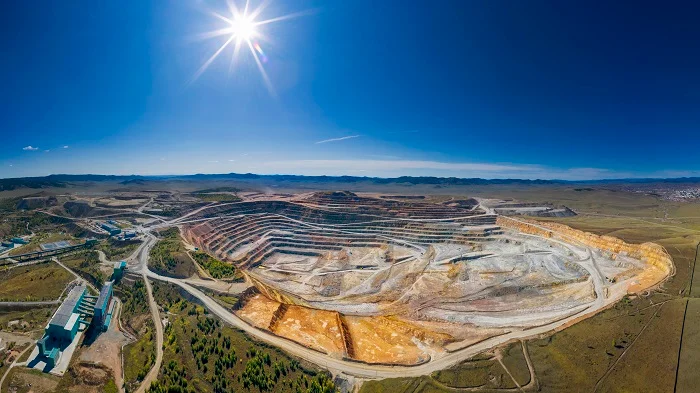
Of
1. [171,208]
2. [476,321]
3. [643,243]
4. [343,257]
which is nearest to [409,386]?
[476,321]

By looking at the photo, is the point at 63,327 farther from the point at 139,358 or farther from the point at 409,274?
the point at 409,274

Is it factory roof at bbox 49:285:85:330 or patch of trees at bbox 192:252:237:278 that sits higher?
factory roof at bbox 49:285:85:330

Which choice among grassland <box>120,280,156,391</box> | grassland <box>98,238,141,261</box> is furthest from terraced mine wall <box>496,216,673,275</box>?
grassland <box>98,238,141,261</box>

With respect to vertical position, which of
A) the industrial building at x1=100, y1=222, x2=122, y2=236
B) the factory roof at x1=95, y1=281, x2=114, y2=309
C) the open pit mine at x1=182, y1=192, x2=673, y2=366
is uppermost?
the industrial building at x1=100, y1=222, x2=122, y2=236

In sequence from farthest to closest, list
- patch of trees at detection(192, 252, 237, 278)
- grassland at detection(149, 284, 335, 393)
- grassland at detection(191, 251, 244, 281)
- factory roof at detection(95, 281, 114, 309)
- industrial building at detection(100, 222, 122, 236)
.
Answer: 1. industrial building at detection(100, 222, 122, 236)
2. patch of trees at detection(192, 252, 237, 278)
3. grassland at detection(191, 251, 244, 281)
4. factory roof at detection(95, 281, 114, 309)
5. grassland at detection(149, 284, 335, 393)

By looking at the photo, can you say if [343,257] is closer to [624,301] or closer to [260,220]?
[260,220]

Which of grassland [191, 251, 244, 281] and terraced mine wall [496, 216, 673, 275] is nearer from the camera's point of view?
grassland [191, 251, 244, 281]

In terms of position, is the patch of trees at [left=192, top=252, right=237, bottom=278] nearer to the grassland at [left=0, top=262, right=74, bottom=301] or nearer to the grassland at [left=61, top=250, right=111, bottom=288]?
the grassland at [left=61, top=250, right=111, bottom=288]
